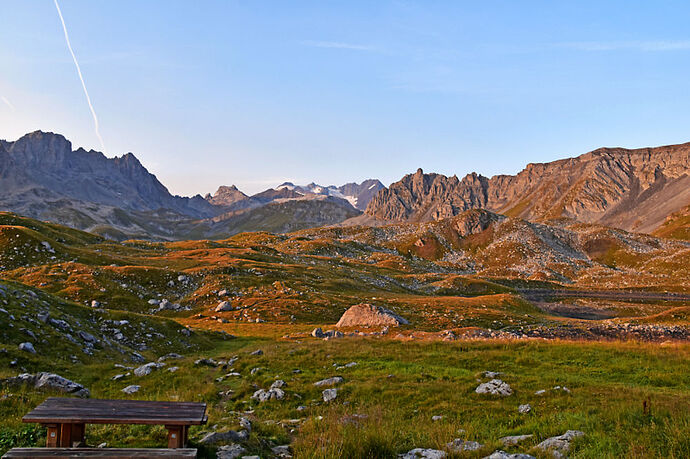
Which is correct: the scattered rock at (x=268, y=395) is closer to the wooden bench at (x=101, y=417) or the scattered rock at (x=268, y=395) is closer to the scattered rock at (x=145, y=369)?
the wooden bench at (x=101, y=417)

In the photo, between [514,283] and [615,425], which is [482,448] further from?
[514,283]

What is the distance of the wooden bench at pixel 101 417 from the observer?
7.90 metres

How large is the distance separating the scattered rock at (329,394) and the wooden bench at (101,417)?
687 centimetres

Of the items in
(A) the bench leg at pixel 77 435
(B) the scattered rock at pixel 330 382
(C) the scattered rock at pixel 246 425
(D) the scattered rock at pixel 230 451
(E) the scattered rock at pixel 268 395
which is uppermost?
(A) the bench leg at pixel 77 435

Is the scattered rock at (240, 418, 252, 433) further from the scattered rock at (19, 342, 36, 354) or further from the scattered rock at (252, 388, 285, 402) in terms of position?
the scattered rock at (19, 342, 36, 354)

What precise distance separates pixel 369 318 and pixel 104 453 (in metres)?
40.6

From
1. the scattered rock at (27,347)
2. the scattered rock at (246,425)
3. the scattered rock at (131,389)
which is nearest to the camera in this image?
the scattered rock at (246,425)

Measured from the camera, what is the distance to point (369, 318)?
46.6 metres

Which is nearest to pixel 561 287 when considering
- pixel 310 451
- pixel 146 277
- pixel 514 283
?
pixel 514 283

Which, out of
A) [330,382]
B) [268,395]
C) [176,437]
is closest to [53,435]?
[176,437]

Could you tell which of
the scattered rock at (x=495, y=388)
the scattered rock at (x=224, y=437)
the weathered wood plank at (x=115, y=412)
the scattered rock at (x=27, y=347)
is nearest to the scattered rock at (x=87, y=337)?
the scattered rock at (x=27, y=347)

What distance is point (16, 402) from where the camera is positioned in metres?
12.3

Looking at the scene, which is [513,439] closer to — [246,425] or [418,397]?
[418,397]

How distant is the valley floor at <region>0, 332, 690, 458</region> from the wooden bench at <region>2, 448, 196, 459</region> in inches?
45.9
